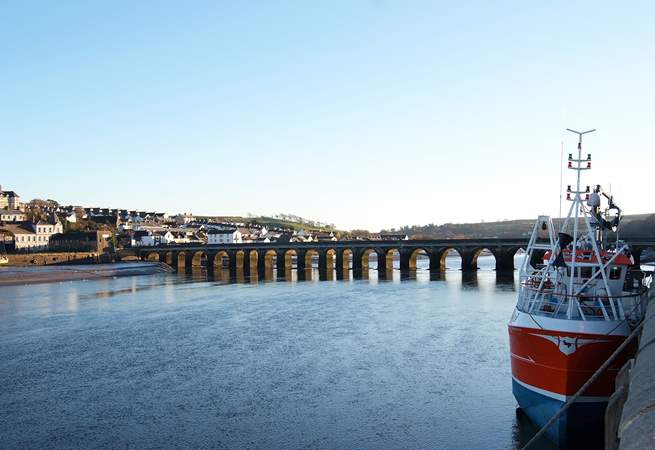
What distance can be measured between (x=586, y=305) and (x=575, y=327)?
191 cm

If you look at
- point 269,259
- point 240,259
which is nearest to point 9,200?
point 240,259

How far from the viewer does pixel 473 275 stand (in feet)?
275

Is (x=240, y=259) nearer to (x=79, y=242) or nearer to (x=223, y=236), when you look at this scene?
(x=79, y=242)

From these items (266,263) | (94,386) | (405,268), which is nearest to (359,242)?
(405,268)

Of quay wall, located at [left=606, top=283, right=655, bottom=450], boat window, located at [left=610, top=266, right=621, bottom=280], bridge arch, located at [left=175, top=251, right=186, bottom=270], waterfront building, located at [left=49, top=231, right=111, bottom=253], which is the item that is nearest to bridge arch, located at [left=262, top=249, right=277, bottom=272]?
bridge arch, located at [left=175, top=251, right=186, bottom=270]

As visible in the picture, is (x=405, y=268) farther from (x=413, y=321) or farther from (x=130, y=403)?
(x=130, y=403)

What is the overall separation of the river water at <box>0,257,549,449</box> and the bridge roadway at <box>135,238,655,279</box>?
38952 millimetres

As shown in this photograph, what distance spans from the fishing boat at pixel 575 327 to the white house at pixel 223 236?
13377 centimetres

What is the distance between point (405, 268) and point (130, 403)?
254ft

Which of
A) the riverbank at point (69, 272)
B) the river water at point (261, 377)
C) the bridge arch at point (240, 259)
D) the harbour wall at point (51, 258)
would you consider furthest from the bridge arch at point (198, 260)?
the river water at point (261, 377)

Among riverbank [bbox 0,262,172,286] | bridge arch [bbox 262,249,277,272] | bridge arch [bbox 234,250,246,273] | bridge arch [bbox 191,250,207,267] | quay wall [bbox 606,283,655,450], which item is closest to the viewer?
quay wall [bbox 606,283,655,450]

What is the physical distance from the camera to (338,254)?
10569cm

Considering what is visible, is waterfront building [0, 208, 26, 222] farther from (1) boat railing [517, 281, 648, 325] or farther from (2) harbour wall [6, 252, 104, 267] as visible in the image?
(1) boat railing [517, 281, 648, 325]

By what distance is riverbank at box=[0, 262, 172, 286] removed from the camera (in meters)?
80.2
